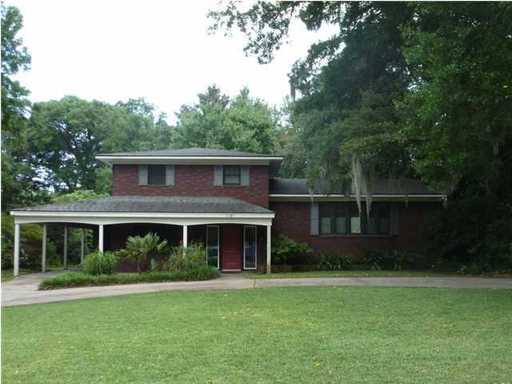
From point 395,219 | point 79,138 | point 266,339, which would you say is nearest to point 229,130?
point 79,138

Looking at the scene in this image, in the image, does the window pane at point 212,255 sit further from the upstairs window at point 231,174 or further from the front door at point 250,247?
the upstairs window at point 231,174

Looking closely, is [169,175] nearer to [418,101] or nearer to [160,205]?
[160,205]

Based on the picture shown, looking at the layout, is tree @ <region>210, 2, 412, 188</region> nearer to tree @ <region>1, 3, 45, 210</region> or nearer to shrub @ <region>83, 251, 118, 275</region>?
tree @ <region>1, 3, 45, 210</region>

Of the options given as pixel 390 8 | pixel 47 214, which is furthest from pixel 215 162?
pixel 390 8

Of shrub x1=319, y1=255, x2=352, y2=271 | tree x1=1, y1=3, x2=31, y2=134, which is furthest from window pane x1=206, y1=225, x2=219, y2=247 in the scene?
tree x1=1, y1=3, x2=31, y2=134

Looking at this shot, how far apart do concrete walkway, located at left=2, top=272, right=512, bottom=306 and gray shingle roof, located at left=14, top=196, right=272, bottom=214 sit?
3405 millimetres

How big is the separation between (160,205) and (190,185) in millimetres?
2397

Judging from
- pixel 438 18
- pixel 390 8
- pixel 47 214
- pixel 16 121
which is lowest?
pixel 47 214

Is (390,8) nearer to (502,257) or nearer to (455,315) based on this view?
(502,257)

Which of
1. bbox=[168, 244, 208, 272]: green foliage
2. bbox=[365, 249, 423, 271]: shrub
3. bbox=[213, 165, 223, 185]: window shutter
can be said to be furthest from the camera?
bbox=[213, 165, 223, 185]: window shutter

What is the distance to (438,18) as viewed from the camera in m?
12.8

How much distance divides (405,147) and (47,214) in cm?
1293

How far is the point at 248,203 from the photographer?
22.0 meters

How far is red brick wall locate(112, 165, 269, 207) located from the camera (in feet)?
73.7
